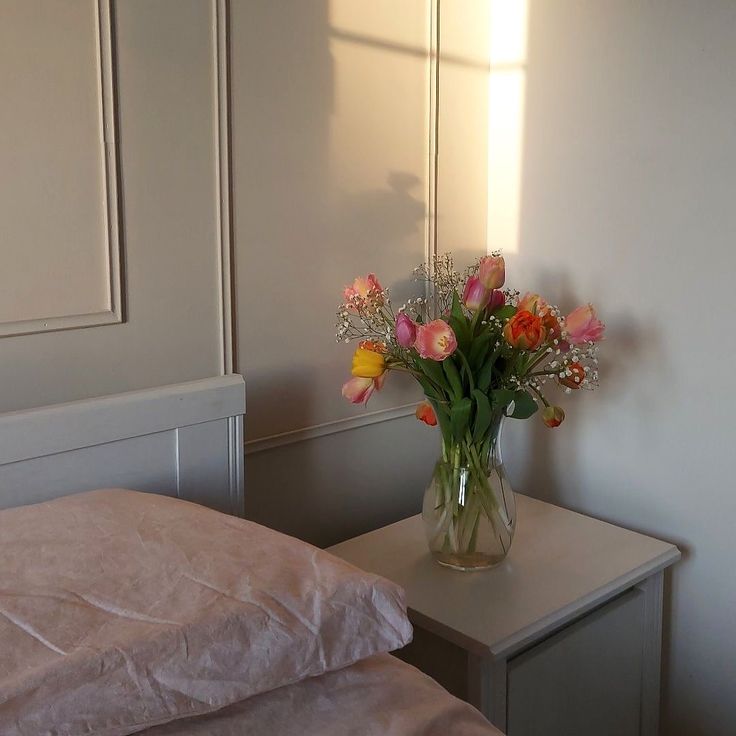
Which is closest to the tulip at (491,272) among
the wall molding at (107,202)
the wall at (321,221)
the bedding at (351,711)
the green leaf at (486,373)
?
the green leaf at (486,373)

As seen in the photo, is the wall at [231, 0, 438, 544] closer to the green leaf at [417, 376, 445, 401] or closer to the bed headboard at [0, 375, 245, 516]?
the bed headboard at [0, 375, 245, 516]

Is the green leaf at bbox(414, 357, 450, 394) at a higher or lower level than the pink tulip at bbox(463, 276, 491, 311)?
lower

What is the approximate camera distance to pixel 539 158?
6.93 ft

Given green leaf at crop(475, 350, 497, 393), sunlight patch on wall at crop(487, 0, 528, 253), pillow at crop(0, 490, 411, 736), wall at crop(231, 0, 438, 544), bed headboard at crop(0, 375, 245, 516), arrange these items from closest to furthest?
pillow at crop(0, 490, 411, 736), bed headboard at crop(0, 375, 245, 516), green leaf at crop(475, 350, 497, 393), wall at crop(231, 0, 438, 544), sunlight patch on wall at crop(487, 0, 528, 253)

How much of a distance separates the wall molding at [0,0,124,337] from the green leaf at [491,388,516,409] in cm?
65

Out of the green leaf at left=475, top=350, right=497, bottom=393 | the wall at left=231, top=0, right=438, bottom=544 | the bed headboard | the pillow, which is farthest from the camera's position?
the wall at left=231, top=0, right=438, bottom=544

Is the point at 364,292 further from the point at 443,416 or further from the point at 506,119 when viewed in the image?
the point at 506,119

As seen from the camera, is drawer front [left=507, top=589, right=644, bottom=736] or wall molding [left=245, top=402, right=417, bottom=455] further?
wall molding [left=245, top=402, right=417, bottom=455]

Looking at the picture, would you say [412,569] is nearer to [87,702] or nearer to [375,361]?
[375,361]

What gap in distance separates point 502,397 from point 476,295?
0.18m

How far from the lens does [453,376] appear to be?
66.0 inches

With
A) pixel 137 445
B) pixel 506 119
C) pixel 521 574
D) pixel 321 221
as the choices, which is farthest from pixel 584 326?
pixel 137 445

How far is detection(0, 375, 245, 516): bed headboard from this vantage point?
56.8 inches

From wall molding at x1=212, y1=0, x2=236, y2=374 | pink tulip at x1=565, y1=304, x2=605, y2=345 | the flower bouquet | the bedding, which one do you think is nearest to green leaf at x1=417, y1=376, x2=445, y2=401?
the flower bouquet
